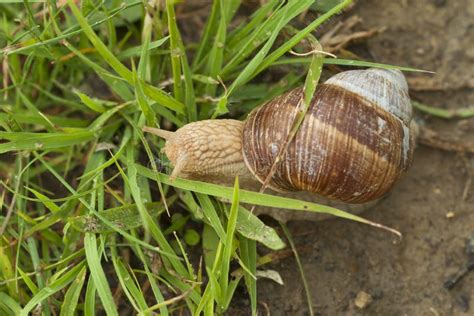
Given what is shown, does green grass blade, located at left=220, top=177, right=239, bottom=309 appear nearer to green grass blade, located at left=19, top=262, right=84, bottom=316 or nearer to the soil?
the soil

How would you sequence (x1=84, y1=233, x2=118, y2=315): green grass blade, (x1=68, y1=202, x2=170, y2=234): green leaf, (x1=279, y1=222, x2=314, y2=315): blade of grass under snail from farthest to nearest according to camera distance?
(x1=279, y1=222, x2=314, y2=315): blade of grass under snail
(x1=68, y1=202, x2=170, y2=234): green leaf
(x1=84, y1=233, x2=118, y2=315): green grass blade

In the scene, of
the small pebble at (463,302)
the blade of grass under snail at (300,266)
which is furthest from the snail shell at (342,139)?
the small pebble at (463,302)

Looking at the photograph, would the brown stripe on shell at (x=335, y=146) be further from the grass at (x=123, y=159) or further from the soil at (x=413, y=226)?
the soil at (x=413, y=226)

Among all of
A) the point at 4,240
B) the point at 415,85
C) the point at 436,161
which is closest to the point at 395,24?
the point at 415,85

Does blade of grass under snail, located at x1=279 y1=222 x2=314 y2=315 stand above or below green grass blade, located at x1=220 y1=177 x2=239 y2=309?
below

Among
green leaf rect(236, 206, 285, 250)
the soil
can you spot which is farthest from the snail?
the soil

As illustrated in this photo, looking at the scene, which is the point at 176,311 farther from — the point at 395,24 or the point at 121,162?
the point at 395,24
